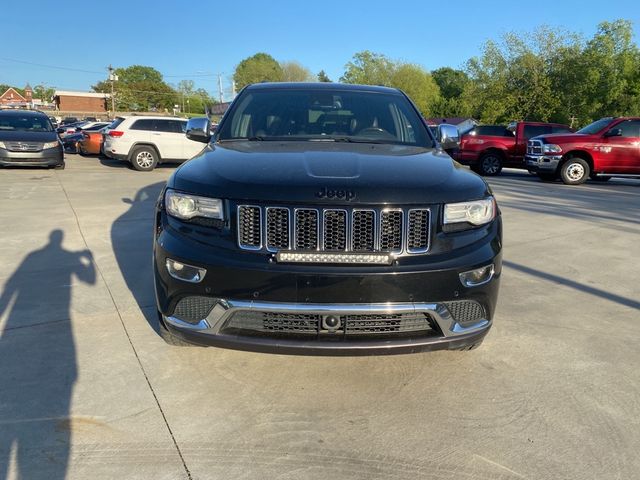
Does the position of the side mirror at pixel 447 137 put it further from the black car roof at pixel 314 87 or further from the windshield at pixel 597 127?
the windshield at pixel 597 127

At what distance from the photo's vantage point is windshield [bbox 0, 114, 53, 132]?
14516mm

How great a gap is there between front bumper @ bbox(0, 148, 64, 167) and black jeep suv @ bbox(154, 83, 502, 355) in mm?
13253

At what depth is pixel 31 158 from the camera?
45.9ft

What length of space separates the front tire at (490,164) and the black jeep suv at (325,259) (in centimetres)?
1468

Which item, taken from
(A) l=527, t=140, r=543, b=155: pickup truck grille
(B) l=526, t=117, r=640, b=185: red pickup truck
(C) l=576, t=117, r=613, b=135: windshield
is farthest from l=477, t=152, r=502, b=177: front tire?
(C) l=576, t=117, r=613, b=135: windshield

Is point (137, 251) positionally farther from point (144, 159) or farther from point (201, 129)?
point (144, 159)

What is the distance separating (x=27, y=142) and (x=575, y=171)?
14.7 m

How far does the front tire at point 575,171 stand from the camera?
13500 mm

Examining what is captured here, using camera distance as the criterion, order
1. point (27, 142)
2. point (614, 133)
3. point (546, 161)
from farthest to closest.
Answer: point (27, 142) < point (546, 161) < point (614, 133)

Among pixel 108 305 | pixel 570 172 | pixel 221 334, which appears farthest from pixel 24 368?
pixel 570 172

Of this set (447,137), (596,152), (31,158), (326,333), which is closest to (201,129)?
(447,137)

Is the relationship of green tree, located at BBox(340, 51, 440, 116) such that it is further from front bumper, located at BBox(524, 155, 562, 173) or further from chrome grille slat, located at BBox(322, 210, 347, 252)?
chrome grille slat, located at BBox(322, 210, 347, 252)

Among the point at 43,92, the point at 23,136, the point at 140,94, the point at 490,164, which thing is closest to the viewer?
the point at 23,136

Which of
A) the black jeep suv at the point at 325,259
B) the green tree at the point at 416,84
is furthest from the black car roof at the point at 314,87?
the green tree at the point at 416,84
